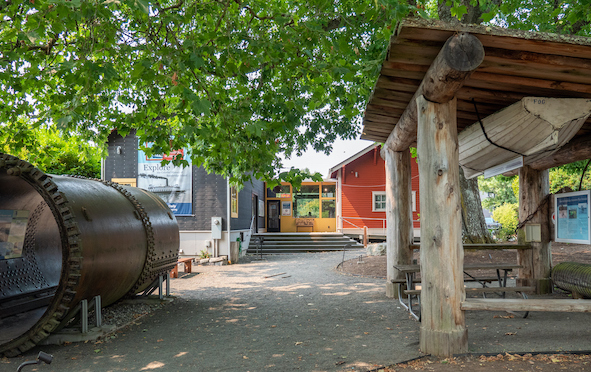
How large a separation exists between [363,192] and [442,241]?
1792 cm

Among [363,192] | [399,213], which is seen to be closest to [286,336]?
[399,213]

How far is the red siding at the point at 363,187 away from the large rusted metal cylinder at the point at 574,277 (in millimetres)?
14337

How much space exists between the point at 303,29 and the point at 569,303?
170 inches

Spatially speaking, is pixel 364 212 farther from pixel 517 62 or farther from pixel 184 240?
pixel 517 62

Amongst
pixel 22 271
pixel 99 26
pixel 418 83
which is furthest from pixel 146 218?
pixel 418 83

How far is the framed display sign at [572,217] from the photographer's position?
5.54 m

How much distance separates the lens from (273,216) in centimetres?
2450

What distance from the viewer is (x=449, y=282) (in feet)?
13.1

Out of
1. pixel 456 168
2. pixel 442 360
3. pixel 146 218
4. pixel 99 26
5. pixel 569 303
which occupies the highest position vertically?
pixel 99 26

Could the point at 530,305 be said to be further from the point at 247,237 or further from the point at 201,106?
the point at 247,237

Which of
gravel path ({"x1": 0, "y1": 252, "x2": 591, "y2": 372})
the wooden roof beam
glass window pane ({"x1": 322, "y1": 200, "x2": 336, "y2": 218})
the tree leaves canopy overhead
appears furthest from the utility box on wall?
the wooden roof beam

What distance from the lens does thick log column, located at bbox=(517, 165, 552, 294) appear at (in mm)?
7207

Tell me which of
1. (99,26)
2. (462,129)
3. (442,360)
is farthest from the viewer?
(462,129)

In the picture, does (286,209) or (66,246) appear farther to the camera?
(286,209)
